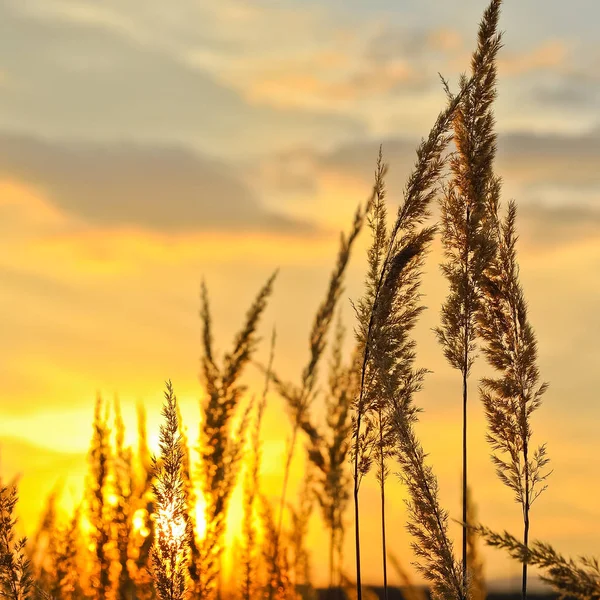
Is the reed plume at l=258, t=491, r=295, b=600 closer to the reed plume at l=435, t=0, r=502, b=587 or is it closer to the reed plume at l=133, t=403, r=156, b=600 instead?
the reed plume at l=133, t=403, r=156, b=600

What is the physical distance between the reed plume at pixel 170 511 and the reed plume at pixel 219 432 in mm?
1748

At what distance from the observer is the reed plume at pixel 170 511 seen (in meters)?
3.31

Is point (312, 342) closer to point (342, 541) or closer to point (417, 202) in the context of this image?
point (342, 541)

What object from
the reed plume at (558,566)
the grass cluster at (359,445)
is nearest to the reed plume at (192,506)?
the grass cluster at (359,445)

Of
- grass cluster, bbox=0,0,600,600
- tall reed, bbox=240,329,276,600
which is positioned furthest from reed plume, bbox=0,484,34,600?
tall reed, bbox=240,329,276,600

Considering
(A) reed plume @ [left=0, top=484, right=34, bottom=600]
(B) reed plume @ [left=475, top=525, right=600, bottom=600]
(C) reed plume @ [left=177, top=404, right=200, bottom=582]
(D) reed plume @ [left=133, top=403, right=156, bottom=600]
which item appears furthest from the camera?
(D) reed plume @ [left=133, top=403, right=156, bottom=600]

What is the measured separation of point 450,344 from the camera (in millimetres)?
4469

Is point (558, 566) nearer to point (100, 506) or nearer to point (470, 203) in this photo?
point (470, 203)

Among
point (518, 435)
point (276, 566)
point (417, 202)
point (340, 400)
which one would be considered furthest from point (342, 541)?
point (417, 202)

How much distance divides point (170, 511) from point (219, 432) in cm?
204

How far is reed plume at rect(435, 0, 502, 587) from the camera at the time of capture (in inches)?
175

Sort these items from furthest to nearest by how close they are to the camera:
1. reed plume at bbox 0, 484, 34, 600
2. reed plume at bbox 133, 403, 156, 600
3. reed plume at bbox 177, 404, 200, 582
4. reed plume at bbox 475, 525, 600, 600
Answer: reed plume at bbox 133, 403, 156, 600 < reed plume at bbox 177, 404, 200, 582 < reed plume at bbox 0, 484, 34, 600 < reed plume at bbox 475, 525, 600, 600

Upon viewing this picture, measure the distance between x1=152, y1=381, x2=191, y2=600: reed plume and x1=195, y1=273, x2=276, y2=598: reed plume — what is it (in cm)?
175

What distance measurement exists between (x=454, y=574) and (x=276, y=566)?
103 inches
